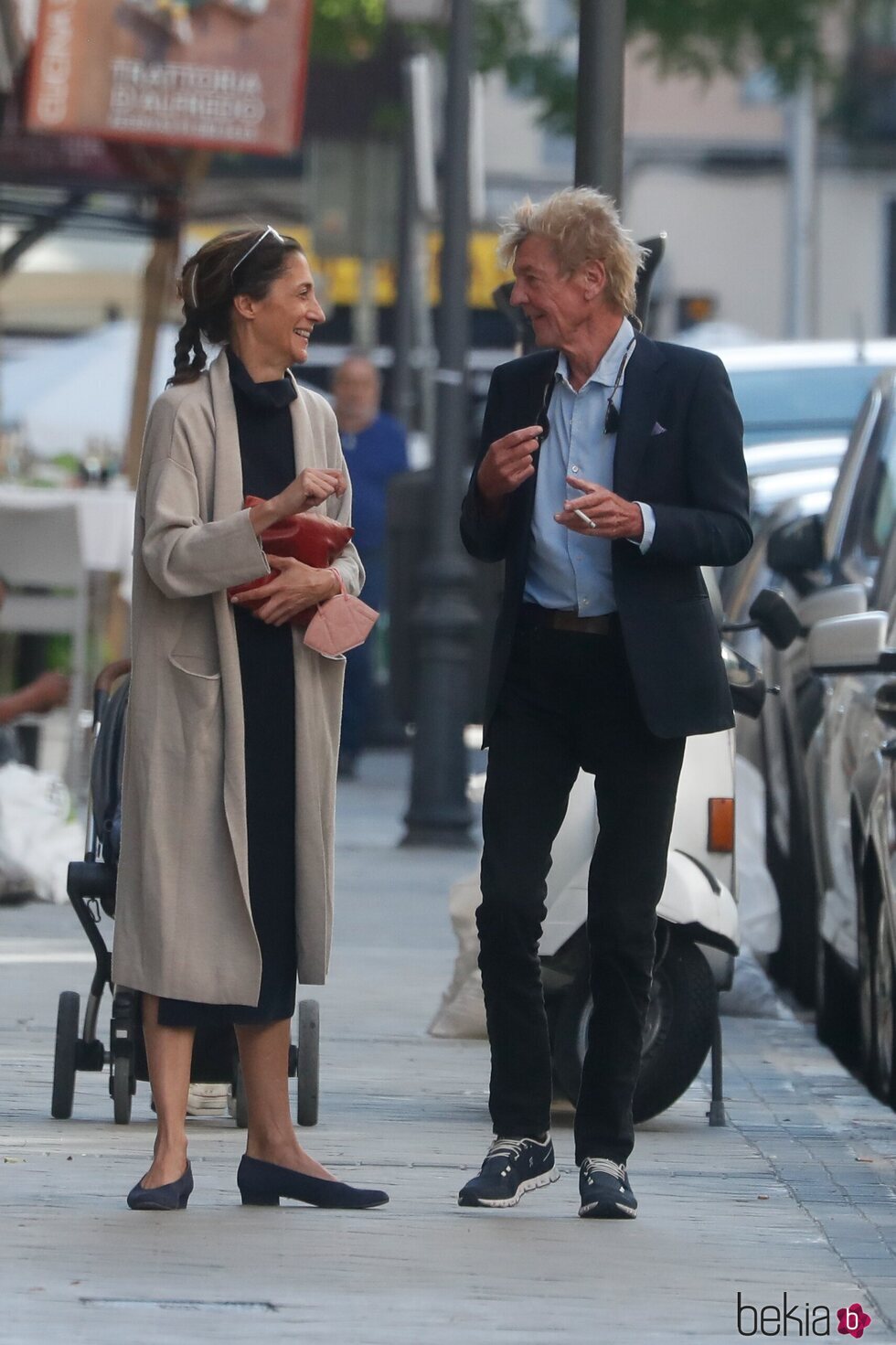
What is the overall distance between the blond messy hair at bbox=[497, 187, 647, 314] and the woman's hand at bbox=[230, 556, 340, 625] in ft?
2.37

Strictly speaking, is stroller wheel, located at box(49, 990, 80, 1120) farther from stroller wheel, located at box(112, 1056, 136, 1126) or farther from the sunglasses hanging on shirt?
the sunglasses hanging on shirt

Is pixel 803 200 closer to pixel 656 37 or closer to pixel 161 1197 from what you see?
pixel 656 37

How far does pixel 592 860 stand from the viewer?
217 inches

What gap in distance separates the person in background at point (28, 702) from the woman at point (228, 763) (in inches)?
192

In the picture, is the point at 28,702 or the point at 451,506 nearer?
the point at 28,702

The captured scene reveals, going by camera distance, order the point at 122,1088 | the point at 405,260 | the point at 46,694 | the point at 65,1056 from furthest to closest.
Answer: the point at 405,260 → the point at 46,694 → the point at 65,1056 → the point at 122,1088

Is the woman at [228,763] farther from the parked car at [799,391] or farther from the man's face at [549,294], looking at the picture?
the parked car at [799,391]

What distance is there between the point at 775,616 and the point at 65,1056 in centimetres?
238

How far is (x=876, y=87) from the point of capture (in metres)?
40.0

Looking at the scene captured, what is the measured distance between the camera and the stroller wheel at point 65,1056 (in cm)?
→ 616

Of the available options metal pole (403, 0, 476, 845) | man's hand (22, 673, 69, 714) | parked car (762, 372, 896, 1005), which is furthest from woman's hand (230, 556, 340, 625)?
metal pole (403, 0, 476, 845)

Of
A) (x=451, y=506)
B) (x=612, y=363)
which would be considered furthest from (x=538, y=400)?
(x=451, y=506)

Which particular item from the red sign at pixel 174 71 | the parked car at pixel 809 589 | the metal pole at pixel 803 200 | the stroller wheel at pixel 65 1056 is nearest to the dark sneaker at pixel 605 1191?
the stroller wheel at pixel 65 1056

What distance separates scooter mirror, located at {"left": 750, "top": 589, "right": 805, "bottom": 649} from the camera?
7.57m
